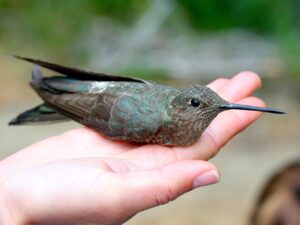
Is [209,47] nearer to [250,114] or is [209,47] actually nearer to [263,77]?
[263,77]

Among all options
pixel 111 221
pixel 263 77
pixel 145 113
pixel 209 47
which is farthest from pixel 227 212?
pixel 111 221

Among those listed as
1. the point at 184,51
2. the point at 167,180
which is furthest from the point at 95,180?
the point at 184,51

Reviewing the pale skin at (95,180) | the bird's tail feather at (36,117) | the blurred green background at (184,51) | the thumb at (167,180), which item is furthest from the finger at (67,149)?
the blurred green background at (184,51)

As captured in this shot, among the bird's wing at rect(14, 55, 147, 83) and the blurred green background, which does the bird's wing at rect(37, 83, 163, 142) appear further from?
the blurred green background

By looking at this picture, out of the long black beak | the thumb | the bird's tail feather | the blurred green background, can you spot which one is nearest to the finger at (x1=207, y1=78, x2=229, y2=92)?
the long black beak

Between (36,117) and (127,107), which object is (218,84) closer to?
(127,107)
